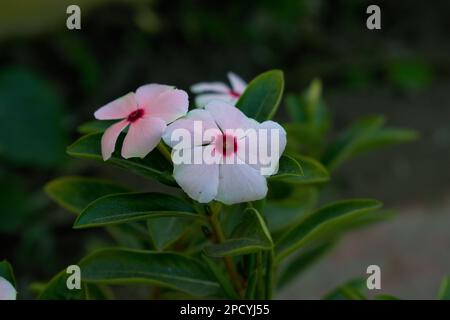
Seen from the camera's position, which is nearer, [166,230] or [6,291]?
[6,291]

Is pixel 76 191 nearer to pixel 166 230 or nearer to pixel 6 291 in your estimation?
pixel 166 230

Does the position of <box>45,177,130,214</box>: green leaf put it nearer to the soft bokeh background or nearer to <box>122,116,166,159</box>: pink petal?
<box>122,116,166,159</box>: pink petal

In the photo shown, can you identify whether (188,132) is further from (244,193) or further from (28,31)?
(28,31)

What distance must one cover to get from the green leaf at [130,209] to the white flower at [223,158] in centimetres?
9

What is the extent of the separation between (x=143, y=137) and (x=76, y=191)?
26cm

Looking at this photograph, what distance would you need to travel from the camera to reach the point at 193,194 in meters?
0.78

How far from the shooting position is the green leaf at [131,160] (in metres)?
0.85

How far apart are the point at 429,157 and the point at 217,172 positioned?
2.08 m

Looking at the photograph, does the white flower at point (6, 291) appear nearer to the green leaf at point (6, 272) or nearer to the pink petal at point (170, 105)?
the green leaf at point (6, 272)

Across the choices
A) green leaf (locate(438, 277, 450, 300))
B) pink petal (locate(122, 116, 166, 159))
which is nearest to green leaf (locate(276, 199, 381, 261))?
green leaf (locate(438, 277, 450, 300))

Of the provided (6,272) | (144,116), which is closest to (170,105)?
(144,116)

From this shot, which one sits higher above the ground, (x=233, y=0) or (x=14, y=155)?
(x=233, y=0)

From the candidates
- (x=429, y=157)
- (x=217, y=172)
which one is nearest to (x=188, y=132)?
(x=217, y=172)

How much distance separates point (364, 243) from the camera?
2.30 meters
